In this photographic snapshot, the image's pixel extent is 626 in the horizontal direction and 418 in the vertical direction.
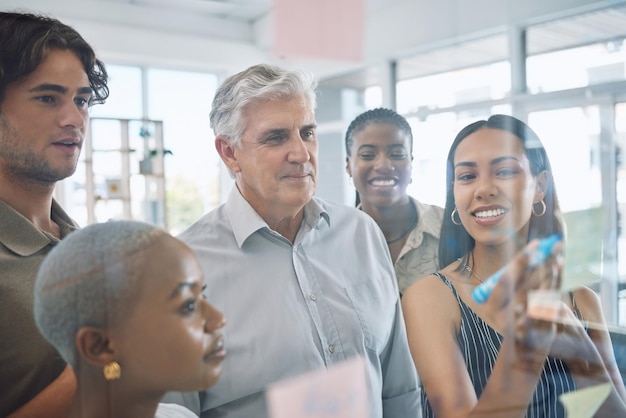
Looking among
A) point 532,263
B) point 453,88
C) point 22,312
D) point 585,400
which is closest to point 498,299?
point 532,263

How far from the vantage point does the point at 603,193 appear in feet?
3.09

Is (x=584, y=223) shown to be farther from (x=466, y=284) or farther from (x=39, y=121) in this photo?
(x=39, y=121)

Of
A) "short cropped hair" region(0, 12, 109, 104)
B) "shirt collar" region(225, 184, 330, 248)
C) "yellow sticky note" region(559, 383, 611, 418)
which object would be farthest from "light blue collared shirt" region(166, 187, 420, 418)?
"yellow sticky note" region(559, 383, 611, 418)

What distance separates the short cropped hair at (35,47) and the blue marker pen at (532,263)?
2.28 feet

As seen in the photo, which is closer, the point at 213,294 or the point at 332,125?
the point at 213,294

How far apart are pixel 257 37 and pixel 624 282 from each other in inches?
30.6

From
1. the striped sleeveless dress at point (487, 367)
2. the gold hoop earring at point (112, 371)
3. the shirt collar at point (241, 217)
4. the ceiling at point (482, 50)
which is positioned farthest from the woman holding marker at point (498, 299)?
the gold hoop earring at point (112, 371)

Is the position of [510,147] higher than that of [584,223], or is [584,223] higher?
[510,147]

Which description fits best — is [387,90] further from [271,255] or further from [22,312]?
[22,312]

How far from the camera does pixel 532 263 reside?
0.96m

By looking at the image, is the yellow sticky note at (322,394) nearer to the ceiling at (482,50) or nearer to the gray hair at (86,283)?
the gray hair at (86,283)

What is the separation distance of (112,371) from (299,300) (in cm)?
28

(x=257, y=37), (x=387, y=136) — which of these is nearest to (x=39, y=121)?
(x=257, y=37)

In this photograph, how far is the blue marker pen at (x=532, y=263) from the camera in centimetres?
93
